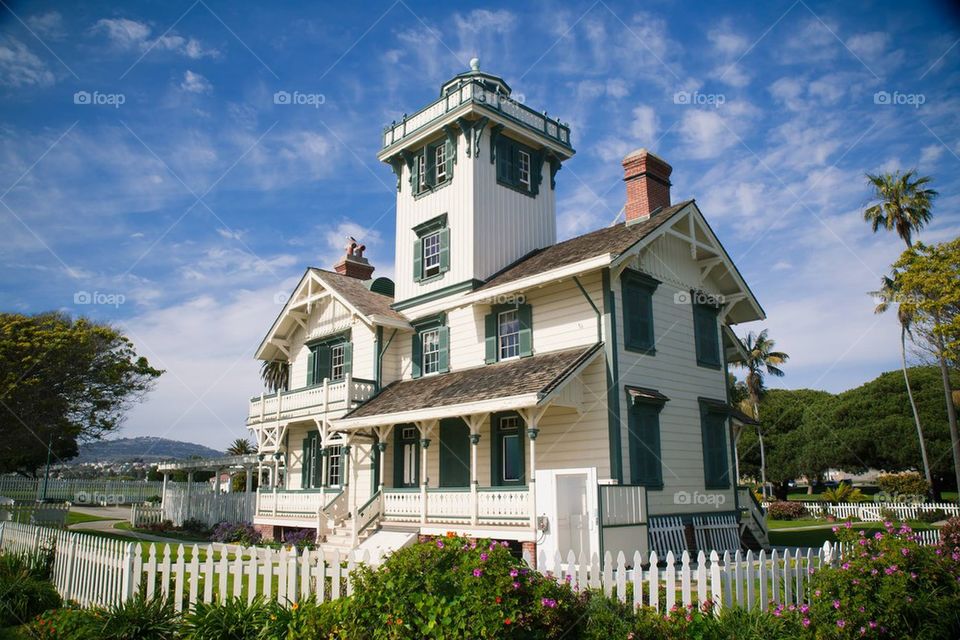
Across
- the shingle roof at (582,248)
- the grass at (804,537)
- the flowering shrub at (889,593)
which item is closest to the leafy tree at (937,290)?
the grass at (804,537)

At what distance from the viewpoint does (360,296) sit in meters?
24.3

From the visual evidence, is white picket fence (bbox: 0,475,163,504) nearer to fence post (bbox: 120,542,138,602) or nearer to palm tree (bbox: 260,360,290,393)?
palm tree (bbox: 260,360,290,393)

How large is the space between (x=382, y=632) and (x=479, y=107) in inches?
716

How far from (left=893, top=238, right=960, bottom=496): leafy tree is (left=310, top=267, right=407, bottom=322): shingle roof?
2025cm

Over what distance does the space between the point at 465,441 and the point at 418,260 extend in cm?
681

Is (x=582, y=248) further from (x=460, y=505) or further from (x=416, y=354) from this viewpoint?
(x=460, y=505)

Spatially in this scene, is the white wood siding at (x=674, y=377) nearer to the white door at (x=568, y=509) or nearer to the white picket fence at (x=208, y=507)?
the white door at (x=568, y=509)

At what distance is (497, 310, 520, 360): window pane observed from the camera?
1944 centimetres

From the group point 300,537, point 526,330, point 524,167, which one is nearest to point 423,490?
point 526,330

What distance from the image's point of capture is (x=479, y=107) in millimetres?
21734

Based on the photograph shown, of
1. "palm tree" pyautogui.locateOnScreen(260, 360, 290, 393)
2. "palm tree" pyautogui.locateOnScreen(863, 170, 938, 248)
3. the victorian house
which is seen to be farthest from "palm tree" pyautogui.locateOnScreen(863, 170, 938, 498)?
"palm tree" pyautogui.locateOnScreen(260, 360, 290, 393)

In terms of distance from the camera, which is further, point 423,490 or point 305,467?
point 305,467

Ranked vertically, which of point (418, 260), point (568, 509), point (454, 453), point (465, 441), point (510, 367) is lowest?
point (568, 509)

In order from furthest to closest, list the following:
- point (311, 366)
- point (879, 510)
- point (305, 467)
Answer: point (879, 510)
point (311, 366)
point (305, 467)
